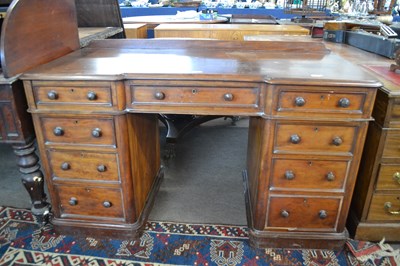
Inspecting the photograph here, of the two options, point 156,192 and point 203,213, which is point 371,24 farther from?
point 156,192

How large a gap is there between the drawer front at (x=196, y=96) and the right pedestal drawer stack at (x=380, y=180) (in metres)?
0.54

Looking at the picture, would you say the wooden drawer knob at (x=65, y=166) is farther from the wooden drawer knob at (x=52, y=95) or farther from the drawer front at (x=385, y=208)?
the drawer front at (x=385, y=208)

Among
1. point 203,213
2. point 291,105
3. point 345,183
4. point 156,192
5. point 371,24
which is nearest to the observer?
point 291,105

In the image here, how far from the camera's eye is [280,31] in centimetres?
282

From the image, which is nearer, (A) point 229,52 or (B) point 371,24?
(A) point 229,52

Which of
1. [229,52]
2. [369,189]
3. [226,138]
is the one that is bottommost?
[226,138]

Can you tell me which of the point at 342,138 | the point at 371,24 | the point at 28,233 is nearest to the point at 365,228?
the point at 342,138

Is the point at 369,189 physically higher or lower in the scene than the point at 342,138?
lower

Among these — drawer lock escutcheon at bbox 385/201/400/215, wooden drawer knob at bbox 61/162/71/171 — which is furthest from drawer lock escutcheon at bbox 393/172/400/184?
wooden drawer knob at bbox 61/162/71/171

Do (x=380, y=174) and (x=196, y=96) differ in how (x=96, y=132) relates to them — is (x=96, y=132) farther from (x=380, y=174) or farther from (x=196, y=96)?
(x=380, y=174)

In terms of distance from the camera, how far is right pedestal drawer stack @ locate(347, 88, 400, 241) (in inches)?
50.2

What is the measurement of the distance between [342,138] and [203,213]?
2.92 feet

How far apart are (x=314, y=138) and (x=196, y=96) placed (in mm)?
532

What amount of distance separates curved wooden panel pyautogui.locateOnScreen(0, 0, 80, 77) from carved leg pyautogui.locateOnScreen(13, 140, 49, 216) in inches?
14.2
